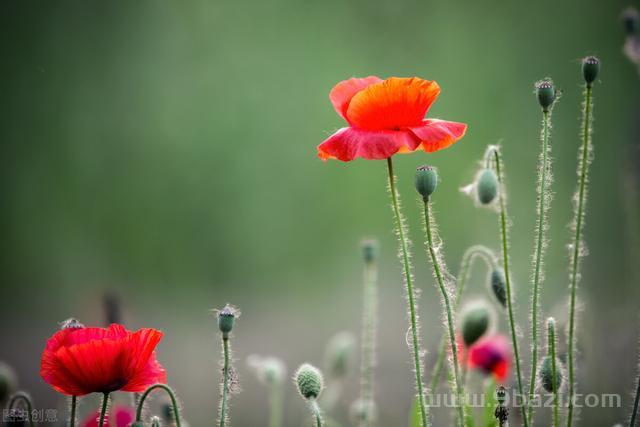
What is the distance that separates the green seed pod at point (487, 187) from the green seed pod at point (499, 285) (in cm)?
11

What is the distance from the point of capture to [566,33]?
4.77 meters

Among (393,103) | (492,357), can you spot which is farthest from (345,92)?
(492,357)

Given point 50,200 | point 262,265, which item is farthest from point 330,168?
point 50,200

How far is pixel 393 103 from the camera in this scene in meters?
0.87

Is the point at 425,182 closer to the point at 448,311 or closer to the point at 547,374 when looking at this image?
the point at 448,311

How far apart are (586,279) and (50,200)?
2789 mm

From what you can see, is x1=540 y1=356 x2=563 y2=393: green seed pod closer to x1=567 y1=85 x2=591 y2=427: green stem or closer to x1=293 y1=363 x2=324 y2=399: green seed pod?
x1=567 y1=85 x2=591 y2=427: green stem

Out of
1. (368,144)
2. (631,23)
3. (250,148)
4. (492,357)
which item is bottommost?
(492,357)

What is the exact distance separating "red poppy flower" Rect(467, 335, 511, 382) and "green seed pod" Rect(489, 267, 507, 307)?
0.43 meters

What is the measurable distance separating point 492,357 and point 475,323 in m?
0.36

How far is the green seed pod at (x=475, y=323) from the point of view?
1018mm

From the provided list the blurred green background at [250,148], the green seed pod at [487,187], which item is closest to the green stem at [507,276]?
the green seed pod at [487,187]

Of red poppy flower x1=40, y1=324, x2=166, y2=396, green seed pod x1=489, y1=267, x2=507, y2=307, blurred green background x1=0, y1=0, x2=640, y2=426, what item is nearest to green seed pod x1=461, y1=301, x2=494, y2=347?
green seed pod x1=489, y1=267, x2=507, y2=307

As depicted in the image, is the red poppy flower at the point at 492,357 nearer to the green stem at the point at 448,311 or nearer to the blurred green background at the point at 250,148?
the green stem at the point at 448,311
